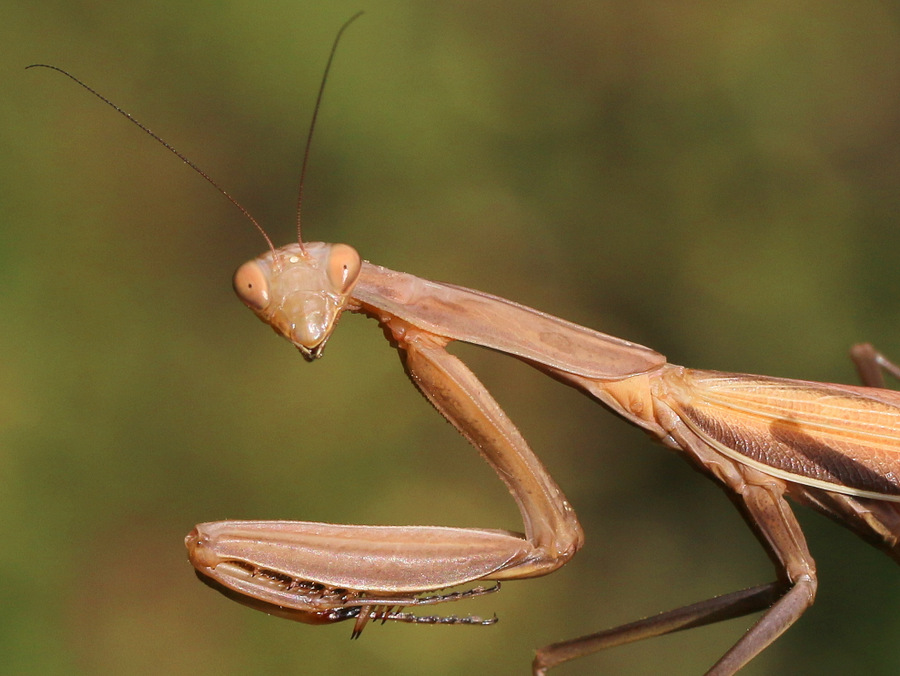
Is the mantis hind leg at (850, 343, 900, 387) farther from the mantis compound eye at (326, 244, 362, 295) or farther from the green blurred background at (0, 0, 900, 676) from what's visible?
the mantis compound eye at (326, 244, 362, 295)

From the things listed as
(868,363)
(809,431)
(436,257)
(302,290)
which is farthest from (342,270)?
(436,257)

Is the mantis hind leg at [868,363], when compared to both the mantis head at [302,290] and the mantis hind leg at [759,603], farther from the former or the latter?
the mantis head at [302,290]

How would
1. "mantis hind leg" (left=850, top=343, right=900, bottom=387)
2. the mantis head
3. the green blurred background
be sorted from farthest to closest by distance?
1. the green blurred background
2. "mantis hind leg" (left=850, top=343, right=900, bottom=387)
3. the mantis head

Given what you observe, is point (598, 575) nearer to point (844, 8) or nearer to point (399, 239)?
point (399, 239)

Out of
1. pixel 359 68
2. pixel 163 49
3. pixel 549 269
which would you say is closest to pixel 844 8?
pixel 549 269

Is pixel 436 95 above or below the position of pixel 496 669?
above

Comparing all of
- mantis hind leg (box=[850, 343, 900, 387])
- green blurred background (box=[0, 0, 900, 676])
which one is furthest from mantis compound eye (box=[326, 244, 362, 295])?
green blurred background (box=[0, 0, 900, 676])
